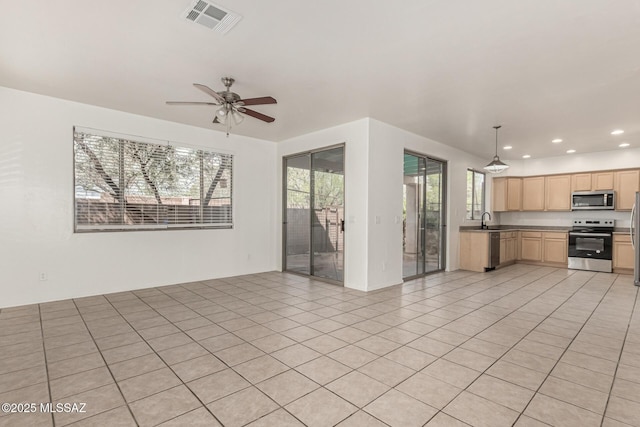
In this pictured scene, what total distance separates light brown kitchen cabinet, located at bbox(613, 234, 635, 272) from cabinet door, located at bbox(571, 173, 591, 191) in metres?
1.25

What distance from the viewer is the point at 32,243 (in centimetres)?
407

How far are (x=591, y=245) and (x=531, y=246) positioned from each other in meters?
1.21

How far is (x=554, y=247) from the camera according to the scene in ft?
24.5

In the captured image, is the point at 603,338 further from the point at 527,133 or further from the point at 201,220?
the point at 201,220

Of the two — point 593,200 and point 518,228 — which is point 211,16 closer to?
point 593,200

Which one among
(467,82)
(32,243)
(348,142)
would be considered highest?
(467,82)

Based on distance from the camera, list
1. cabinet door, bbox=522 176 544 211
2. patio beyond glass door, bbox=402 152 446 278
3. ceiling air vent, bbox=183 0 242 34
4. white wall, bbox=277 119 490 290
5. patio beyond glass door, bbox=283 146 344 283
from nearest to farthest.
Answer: ceiling air vent, bbox=183 0 242 34 < white wall, bbox=277 119 490 290 < patio beyond glass door, bbox=283 146 344 283 < patio beyond glass door, bbox=402 152 446 278 < cabinet door, bbox=522 176 544 211

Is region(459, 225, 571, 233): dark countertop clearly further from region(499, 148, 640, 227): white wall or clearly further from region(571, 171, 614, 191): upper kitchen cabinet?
region(571, 171, 614, 191): upper kitchen cabinet

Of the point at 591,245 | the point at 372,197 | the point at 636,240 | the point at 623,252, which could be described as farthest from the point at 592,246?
the point at 372,197

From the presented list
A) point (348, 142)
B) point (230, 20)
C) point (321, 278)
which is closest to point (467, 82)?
point (348, 142)

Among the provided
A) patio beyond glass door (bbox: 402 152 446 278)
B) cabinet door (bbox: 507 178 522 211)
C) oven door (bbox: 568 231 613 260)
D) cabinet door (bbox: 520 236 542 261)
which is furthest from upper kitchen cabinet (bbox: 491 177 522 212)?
patio beyond glass door (bbox: 402 152 446 278)

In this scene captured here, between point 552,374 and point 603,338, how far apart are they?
125 cm

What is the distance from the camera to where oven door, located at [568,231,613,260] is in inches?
261

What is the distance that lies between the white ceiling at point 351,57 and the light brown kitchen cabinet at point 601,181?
2827mm
